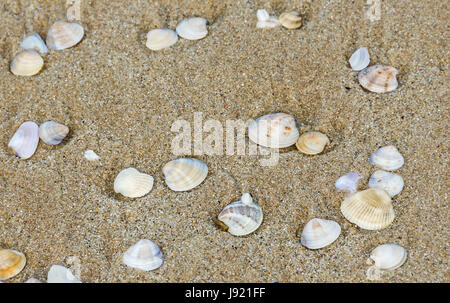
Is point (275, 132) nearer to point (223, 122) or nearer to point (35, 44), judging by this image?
point (223, 122)

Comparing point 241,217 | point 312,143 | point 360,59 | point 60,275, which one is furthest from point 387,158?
point 60,275

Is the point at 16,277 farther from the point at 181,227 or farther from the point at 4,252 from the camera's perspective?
the point at 181,227

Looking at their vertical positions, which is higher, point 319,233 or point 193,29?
point 193,29

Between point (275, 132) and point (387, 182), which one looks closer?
point (387, 182)

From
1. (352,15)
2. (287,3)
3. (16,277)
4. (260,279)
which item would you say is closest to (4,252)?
(16,277)

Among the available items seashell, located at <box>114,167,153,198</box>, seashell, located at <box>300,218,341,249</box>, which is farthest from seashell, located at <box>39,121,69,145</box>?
seashell, located at <box>300,218,341,249</box>

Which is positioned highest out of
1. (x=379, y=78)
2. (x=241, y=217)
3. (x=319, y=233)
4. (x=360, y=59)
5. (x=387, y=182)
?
(x=360, y=59)
